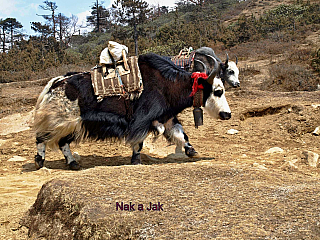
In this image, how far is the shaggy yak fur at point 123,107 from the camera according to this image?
438 centimetres

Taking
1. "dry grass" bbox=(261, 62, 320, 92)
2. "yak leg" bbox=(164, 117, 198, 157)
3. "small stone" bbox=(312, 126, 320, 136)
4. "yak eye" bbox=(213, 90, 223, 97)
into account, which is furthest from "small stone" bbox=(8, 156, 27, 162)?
"dry grass" bbox=(261, 62, 320, 92)

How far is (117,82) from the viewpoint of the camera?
4449 mm

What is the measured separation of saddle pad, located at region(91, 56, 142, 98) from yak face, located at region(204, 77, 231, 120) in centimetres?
102

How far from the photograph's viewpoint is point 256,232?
161cm

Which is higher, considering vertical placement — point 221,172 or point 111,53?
point 111,53

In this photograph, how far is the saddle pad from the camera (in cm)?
439

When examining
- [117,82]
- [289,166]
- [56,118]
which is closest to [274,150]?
[289,166]

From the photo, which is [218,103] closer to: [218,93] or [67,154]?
[218,93]

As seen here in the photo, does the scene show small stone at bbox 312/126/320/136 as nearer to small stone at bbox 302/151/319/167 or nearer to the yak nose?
small stone at bbox 302/151/319/167

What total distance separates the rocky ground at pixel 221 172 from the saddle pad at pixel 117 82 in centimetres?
109

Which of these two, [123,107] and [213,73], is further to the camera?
[123,107]

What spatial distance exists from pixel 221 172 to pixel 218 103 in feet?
6.11

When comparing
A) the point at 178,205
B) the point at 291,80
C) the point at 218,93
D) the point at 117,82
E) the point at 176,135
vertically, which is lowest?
the point at 178,205

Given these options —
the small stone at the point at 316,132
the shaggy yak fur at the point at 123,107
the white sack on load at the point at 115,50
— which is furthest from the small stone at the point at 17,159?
the small stone at the point at 316,132
